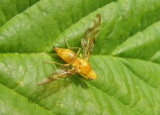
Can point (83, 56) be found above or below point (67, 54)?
below

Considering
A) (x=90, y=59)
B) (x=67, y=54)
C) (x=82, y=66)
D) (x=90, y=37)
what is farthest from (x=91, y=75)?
(x=90, y=37)

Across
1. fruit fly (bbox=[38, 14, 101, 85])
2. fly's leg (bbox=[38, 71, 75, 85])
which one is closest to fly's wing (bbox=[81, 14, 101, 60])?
fruit fly (bbox=[38, 14, 101, 85])

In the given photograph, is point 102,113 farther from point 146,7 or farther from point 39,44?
point 146,7

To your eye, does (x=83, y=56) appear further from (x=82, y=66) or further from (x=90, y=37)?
(x=90, y=37)

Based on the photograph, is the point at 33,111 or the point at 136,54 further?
the point at 136,54

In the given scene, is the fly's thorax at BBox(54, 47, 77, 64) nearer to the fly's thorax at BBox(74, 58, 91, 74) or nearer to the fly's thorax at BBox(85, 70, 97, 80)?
the fly's thorax at BBox(74, 58, 91, 74)

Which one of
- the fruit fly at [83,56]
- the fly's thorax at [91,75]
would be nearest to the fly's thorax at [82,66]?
the fruit fly at [83,56]

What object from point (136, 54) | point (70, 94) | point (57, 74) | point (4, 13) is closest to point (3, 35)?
point (4, 13)
